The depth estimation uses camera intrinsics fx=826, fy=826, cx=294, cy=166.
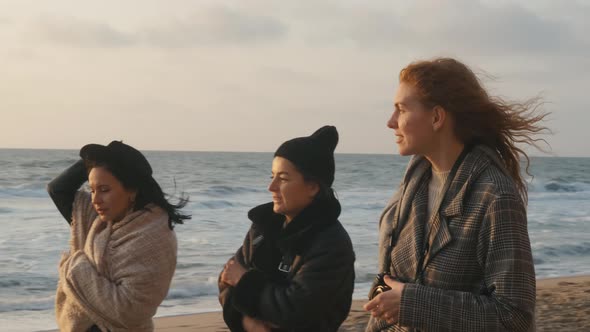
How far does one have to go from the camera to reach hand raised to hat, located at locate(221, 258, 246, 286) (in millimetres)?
2936

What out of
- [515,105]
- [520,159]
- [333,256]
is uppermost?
[515,105]

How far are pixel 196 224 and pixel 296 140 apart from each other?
13.4 metres

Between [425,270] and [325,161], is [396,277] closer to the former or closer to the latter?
[425,270]

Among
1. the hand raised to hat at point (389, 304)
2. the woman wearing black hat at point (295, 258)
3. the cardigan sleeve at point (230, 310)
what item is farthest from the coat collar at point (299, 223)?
the hand raised to hat at point (389, 304)

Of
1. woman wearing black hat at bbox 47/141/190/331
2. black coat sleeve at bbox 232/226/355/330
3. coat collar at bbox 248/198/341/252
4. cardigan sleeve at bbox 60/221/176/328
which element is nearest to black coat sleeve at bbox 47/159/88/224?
woman wearing black hat at bbox 47/141/190/331

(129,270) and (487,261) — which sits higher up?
(487,261)

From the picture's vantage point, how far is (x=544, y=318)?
25.0 feet

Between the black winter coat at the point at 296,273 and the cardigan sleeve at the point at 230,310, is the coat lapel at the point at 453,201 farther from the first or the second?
the cardigan sleeve at the point at 230,310

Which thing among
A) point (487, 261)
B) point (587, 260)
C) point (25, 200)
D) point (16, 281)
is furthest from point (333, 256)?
point (25, 200)

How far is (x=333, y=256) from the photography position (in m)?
2.94

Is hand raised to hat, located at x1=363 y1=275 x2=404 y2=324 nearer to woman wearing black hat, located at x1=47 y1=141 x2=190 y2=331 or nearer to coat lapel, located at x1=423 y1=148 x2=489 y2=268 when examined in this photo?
coat lapel, located at x1=423 y1=148 x2=489 y2=268

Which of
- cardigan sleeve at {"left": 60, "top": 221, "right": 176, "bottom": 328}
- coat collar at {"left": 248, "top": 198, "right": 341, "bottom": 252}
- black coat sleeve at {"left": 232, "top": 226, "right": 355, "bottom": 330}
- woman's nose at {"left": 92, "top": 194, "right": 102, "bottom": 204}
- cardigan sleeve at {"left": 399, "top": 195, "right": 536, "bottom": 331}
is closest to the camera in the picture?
cardigan sleeve at {"left": 399, "top": 195, "right": 536, "bottom": 331}

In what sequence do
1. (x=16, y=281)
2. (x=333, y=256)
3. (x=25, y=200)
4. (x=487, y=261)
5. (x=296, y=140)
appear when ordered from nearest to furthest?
(x=487, y=261), (x=333, y=256), (x=296, y=140), (x=16, y=281), (x=25, y=200)

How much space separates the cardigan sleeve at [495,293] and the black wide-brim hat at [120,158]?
1.53 meters
